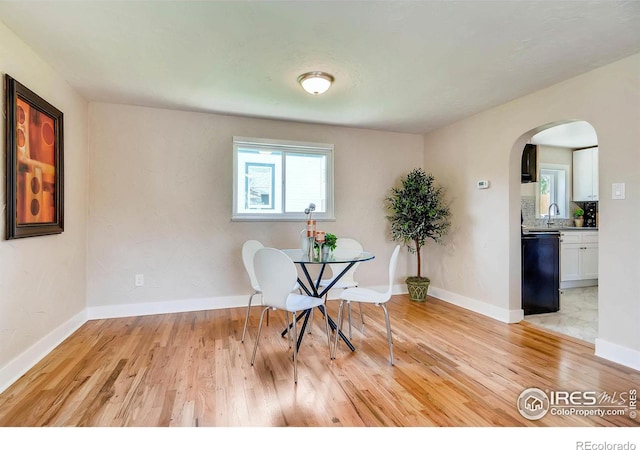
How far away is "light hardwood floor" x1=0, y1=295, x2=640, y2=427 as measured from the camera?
1.76m

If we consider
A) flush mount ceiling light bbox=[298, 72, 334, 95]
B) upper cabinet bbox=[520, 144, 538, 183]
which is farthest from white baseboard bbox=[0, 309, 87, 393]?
upper cabinet bbox=[520, 144, 538, 183]

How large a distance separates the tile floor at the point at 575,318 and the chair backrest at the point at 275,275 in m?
2.74

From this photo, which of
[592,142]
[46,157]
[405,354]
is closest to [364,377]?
[405,354]

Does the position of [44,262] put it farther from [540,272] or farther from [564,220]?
[564,220]

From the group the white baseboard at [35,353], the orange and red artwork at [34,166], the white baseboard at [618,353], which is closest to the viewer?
the white baseboard at [35,353]

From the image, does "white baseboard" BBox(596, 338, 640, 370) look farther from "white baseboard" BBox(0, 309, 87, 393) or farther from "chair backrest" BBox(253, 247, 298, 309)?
"white baseboard" BBox(0, 309, 87, 393)

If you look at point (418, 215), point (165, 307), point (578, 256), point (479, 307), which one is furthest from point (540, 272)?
point (165, 307)

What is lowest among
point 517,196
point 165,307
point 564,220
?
point 165,307

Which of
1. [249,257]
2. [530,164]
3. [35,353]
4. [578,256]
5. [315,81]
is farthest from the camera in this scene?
[578,256]

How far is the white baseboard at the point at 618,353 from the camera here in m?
2.36

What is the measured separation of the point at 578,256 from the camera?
4.97 meters

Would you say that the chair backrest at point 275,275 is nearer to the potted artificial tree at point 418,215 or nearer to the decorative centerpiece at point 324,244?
the decorative centerpiece at point 324,244

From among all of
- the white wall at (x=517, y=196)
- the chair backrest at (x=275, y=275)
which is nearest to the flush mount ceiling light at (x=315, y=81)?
the chair backrest at (x=275, y=275)

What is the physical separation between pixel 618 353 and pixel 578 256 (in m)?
3.07
